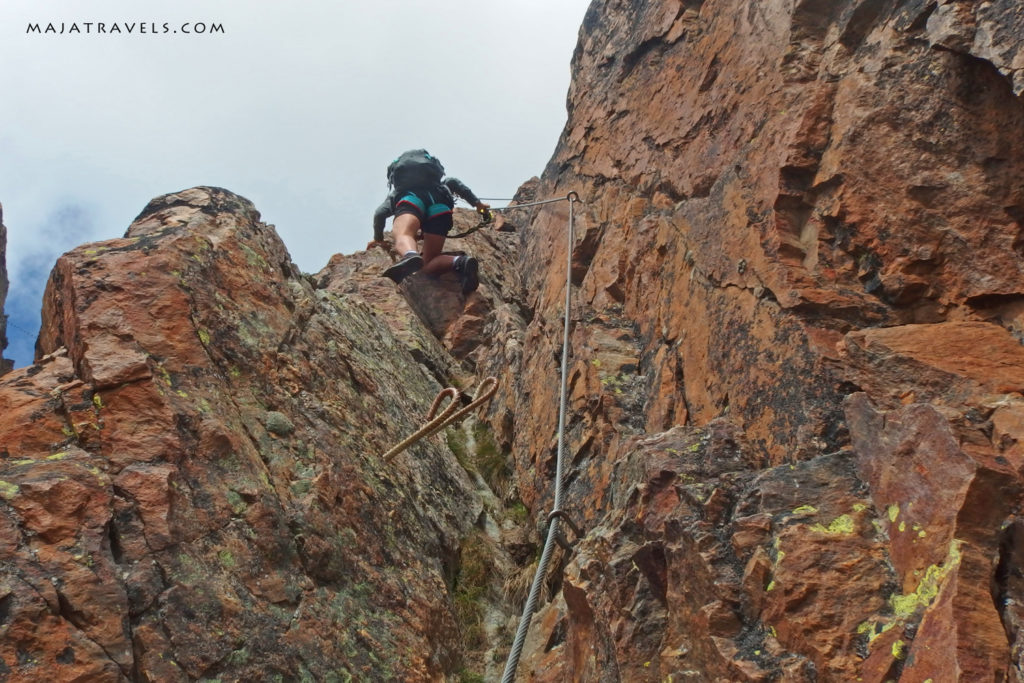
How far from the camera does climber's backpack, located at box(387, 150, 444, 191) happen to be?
45.6 ft

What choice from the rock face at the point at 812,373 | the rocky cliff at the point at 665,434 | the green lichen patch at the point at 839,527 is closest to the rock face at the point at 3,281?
the rocky cliff at the point at 665,434

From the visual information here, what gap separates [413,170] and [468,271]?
200 cm

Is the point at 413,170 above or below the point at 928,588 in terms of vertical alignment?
above

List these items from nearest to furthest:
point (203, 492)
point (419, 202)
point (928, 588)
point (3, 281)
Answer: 1. point (928, 588)
2. point (203, 492)
3. point (419, 202)
4. point (3, 281)

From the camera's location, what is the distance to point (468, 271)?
14.9 m

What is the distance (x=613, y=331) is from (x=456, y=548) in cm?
264

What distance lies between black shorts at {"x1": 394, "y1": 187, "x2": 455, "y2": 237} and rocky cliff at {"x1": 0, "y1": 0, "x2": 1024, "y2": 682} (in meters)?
4.05

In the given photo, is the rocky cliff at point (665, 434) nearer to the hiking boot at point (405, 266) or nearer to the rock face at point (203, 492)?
the rock face at point (203, 492)

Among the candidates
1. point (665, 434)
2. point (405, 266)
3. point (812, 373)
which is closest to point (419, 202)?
point (405, 266)

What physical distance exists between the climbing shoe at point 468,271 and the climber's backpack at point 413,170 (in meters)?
1.53

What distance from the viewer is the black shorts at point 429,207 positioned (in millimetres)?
13797

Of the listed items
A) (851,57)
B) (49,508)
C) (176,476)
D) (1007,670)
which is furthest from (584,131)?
(1007,670)

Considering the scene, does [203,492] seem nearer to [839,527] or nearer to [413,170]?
[839,527]

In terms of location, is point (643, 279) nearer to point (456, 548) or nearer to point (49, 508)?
point (456, 548)
